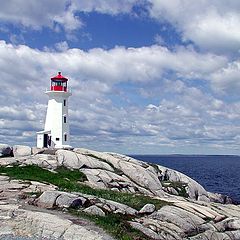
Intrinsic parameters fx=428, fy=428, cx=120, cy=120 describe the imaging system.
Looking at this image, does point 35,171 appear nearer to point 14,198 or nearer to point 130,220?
point 14,198

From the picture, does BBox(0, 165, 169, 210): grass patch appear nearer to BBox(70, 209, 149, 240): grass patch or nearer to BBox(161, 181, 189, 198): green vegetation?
BBox(70, 209, 149, 240): grass patch

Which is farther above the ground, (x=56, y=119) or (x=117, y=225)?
(x=56, y=119)

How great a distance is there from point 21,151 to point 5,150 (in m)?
1.84

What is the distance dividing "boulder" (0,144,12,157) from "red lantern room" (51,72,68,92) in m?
11.6

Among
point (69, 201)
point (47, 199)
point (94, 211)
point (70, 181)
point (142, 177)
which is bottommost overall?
point (94, 211)

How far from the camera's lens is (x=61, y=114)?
57.4 m

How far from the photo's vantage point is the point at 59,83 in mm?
59156

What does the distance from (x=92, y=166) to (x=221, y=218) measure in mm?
Result: 17643

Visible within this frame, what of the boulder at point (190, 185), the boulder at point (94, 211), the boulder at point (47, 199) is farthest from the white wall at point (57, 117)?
the boulder at point (94, 211)

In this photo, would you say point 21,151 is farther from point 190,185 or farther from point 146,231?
point 146,231

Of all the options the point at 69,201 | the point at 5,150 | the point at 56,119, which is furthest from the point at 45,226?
the point at 56,119

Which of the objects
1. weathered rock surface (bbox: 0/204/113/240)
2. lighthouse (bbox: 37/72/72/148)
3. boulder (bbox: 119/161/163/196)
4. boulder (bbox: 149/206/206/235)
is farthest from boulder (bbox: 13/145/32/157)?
weathered rock surface (bbox: 0/204/113/240)

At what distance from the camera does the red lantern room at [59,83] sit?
192 ft

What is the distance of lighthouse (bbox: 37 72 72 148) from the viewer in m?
56.4
